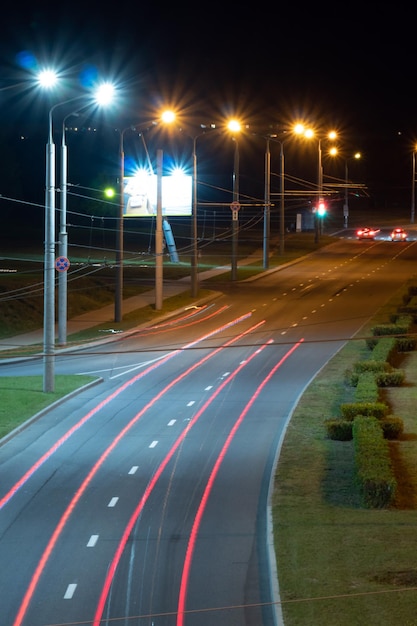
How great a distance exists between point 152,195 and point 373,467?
39.2m

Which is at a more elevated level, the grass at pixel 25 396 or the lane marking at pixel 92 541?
the grass at pixel 25 396

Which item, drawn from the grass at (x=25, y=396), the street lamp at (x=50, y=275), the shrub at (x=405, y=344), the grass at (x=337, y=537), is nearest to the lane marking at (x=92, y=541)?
the grass at (x=337, y=537)

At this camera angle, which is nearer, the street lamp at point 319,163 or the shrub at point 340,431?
the shrub at point 340,431

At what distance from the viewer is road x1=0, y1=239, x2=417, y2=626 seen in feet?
47.6

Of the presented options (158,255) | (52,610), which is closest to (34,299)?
(158,255)

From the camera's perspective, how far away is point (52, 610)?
14.0 metres

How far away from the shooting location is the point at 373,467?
19938 millimetres

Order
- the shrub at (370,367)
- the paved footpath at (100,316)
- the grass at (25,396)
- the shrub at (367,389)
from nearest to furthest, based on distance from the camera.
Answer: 1. the grass at (25,396)
2. the shrub at (367,389)
3. the shrub at (370,367)
4. the paved footpath at (100,316)

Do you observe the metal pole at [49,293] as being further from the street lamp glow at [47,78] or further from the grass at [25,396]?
the street lamp glow at [47,78]

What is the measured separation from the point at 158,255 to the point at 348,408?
80.7 feet

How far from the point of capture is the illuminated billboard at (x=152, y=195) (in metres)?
57.0

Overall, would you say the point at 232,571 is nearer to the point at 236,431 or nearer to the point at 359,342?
the point at 236,431

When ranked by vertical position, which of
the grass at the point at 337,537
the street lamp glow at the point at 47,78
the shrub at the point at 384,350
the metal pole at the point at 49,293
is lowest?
the grass at the point at 337,537

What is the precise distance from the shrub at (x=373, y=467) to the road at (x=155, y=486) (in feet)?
6.69
